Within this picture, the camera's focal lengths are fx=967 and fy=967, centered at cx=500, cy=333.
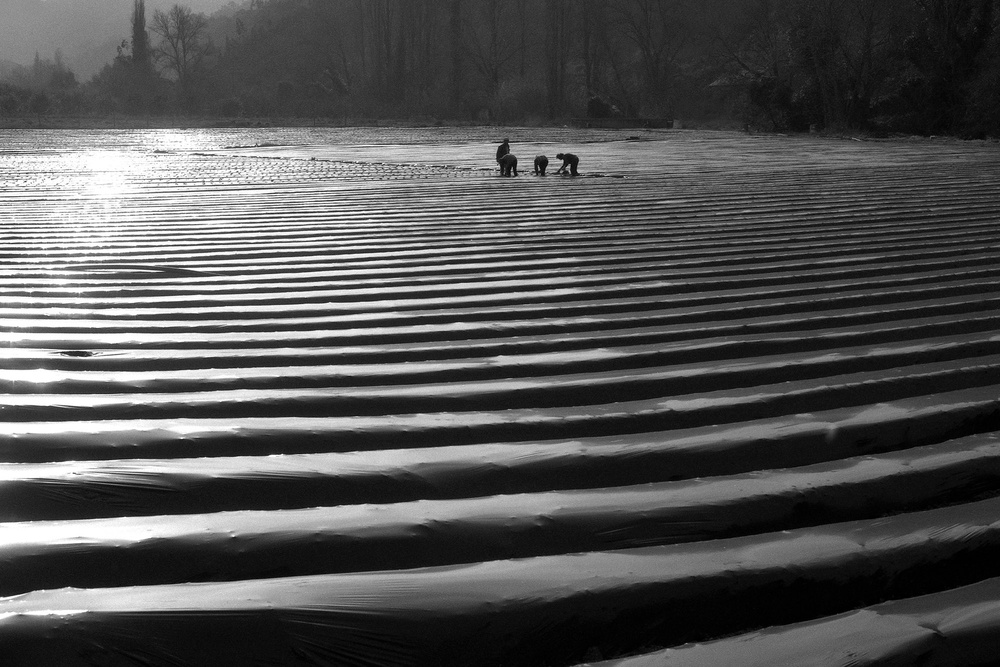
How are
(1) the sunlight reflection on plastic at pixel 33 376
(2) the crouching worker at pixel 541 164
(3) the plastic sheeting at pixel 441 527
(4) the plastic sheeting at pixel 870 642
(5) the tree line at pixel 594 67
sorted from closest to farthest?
1. (4) the plastic sheeting at pixel 870 642
2. (3) the plastic sheeting at pixel 441 527
3. (1) the sunlight reflection on plastic at pixel 33 376
4. (2) the crouching worker at pixel 541 164
5. (5) the tree line at pixel 594 67

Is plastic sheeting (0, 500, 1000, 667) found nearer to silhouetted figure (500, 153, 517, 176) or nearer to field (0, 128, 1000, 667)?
field (0, 128, 1000, 667)

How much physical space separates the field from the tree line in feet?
82.5

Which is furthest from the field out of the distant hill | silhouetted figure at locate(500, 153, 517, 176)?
the distant hill

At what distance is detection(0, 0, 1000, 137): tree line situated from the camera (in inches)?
1143

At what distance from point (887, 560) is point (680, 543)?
363 millimetres

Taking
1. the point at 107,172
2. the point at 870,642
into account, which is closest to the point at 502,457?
the point at 870,642

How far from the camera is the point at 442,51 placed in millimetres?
68000

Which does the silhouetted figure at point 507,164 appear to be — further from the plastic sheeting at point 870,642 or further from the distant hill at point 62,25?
the distant hill at point 62,25

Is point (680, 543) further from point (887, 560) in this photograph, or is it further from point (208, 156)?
point (208, 156)

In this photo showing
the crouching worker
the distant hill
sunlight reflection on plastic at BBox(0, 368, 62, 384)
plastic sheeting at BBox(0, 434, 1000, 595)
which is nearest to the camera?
plastic sheeting at BBox(0, 434, 1000, 595)

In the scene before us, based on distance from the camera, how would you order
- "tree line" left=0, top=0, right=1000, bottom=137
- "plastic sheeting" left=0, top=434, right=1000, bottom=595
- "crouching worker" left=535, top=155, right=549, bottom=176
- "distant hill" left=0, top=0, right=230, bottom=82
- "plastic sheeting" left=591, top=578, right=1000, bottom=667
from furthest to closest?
"distant hill" left=0, top=0, right=230, bottom=82 → "tree line" left=0, top=0, right=1000, bottom=137 → "crouching worker" left=535, top=155, right=549, bottom=176 → "plastic sheeting" left=0, top=434, right=1000, bottom=595 → "plastic sheeting" left=591, top=578, right=1000, bottom=667

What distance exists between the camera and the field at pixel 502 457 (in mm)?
1548

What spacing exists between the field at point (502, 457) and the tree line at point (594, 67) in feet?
82.5

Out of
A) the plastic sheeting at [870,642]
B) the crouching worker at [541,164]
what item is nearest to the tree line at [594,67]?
the crouching worker at [541,164]
